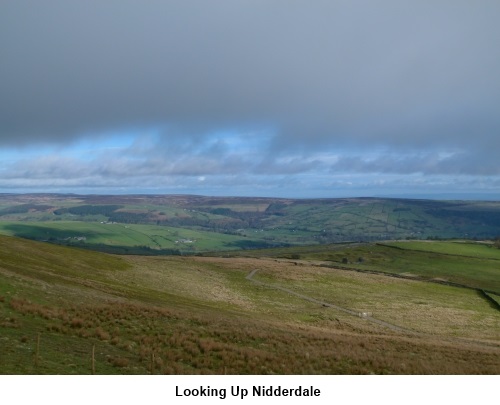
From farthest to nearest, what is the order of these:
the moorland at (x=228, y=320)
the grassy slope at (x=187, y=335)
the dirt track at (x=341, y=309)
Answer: the dirt track at (x=341, y=309)
the moorland at (x=228, y=320)
the grassy slope at (x=187, y=335)

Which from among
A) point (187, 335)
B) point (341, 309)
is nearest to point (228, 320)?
point (187, 335)

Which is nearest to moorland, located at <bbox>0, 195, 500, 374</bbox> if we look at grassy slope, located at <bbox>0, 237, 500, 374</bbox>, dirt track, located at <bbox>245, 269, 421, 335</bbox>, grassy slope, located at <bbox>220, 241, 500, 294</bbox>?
grassy slope, located at <bbox>0, 237, 500, 374</bbox>

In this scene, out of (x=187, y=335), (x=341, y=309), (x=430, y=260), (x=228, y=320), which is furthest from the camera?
(x=430, y=260)

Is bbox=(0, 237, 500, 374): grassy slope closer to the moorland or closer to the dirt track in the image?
the moorland

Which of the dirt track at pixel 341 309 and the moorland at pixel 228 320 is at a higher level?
the moorland at pixel 228 320

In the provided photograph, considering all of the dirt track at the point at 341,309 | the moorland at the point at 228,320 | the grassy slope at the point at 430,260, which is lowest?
the grassy slope at the point at 430,260

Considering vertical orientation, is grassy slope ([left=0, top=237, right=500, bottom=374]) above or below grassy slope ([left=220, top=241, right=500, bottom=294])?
above

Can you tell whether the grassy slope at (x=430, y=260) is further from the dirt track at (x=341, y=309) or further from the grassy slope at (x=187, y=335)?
the grassy slope at (x=187, y=335)

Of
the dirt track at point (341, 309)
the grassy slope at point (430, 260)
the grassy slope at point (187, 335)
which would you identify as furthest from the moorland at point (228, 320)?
the grassy slope at point (430, 260)

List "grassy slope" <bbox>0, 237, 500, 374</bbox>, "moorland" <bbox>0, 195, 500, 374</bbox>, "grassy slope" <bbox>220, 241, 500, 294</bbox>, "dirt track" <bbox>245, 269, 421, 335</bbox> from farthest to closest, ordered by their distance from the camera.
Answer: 1. "grassy slope" <bbox>220, 241, 500, 294</bbox>
2. "dirt track" <bbox>245, 269, 421, 335</bbox>
3. "moorland" <bbox>0, 195, 500, 374</bbox>
4. "grassy slope" <bbox>0, 237, 500, 374</bbox>

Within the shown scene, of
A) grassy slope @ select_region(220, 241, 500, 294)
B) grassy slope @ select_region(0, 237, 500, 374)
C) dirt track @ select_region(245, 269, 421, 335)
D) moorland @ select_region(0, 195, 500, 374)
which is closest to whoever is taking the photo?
grassy slope @ select_region(0, 237, 500, 374)

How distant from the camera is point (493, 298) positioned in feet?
287

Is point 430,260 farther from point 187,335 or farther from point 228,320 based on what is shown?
point 187,335

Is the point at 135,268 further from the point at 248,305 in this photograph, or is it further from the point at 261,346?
the point at 261,346
